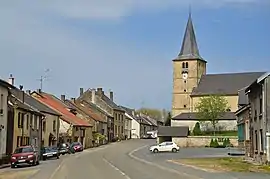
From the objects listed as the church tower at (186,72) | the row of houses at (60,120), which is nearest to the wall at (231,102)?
the church tower at (186,72)

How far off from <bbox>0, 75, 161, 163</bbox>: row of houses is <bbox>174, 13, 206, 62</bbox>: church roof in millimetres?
21821

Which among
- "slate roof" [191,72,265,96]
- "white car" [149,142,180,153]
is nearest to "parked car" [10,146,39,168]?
"white car" [149,142,180,153]

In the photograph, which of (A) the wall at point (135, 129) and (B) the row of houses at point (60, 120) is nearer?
(B) the row of houses at point (60, 120)

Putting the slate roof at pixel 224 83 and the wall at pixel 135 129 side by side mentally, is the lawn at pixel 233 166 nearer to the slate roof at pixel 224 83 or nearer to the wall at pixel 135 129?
the slate roof at pixel 224 83

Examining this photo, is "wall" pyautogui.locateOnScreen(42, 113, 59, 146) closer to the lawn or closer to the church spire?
the lawn

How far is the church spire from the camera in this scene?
13475 cm

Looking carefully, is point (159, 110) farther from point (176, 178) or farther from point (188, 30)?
point (176, 178)

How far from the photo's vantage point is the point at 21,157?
39312 mm

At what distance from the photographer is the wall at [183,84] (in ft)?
430

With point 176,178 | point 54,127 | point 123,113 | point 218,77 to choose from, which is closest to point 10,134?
point 54,127

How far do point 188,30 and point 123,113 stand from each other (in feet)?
97.0

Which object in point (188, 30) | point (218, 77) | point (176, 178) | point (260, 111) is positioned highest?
point (188, 30)

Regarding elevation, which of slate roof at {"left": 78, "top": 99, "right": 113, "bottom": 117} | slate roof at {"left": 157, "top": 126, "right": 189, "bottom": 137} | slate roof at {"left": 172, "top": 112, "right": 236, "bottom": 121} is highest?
slate roof at {"left": 78, "top": 99, "right": 113, "bottom": 117}

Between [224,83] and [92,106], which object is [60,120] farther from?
[224,83]
